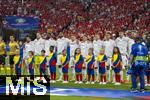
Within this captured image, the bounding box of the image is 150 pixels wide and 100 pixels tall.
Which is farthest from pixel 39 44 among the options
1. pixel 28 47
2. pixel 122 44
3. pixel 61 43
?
pixel 122 44

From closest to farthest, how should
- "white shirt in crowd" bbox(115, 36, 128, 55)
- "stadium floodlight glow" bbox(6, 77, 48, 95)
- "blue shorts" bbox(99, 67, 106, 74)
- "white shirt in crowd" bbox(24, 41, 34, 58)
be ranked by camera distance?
"stadium floodlight glow" bbox(6, 77, 48, 95), "blue shorts" bbox(99, 67, 106, 74), "white shirt in crowd" bbox(115, 36, 128, 55), "white shirt in crowd" bbox(24, 41, 34, 58)

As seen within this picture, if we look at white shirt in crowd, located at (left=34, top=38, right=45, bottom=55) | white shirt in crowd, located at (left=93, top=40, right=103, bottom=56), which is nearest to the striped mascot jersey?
white shirt in crowd, located at (left=93, top=40, right=103, bottom=56)

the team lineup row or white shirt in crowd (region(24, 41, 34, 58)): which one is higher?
white shirt in crowd (region(24, 41, 34, 58))

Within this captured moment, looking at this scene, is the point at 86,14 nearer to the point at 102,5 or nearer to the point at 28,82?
the point at 102,5

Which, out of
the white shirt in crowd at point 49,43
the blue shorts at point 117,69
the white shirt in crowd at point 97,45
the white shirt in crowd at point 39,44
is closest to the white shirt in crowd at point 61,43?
the white shirt in crowd at point 49,43

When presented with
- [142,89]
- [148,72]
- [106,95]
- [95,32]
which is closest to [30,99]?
[106,95]

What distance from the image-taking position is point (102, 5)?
39688 mm

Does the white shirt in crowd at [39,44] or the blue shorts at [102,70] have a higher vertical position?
the white shirt in crowd at [39,44]

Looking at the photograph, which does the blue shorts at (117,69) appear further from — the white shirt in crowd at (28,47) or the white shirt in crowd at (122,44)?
the white shirt in crowd at (28,47)

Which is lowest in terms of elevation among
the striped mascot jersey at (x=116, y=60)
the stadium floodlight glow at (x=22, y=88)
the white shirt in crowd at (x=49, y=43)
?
the stadium floodlight glow at (x=22, y=88)

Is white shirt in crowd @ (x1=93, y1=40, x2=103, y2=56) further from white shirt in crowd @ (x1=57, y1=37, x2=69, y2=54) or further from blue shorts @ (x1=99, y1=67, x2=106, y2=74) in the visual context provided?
blue shorts @ (x1=99, y1=67, x2=106, y2=74)

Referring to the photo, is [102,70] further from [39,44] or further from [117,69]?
[39,44]

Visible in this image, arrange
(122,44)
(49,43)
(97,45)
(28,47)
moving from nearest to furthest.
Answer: (122,44) → (97,45) → (28,47) → (49,43)

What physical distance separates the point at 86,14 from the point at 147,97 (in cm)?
2262
